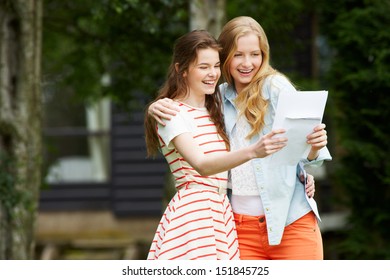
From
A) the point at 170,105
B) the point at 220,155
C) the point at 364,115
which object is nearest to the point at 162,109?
the point at 170,105

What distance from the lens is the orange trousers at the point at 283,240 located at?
159 inches

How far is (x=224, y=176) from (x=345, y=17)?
16.1 ft

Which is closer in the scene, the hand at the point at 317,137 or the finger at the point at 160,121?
the hand at the point at 317,137

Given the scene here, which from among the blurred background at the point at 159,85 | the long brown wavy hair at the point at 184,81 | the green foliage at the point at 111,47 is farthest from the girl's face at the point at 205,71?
the green foliage at the point at 111,47

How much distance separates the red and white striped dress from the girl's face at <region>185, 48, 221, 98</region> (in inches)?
4.6

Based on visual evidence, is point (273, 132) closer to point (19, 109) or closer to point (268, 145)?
point (268, 145)

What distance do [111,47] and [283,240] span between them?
539 centimetres

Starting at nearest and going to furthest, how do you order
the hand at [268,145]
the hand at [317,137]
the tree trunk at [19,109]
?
the hand at [268,145]
the hand at [317,137]
the tree trunk at [19,109]

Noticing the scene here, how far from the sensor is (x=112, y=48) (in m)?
9.13

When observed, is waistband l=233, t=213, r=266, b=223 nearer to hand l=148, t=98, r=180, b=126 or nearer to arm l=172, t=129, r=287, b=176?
arm l=172, t=129, r=287, b=176

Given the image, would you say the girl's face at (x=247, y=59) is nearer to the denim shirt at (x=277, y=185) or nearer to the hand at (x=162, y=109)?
the denim shirt at (x=277, y=185)

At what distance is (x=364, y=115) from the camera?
8617 mm

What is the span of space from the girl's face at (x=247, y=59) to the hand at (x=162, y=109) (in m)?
0.35
